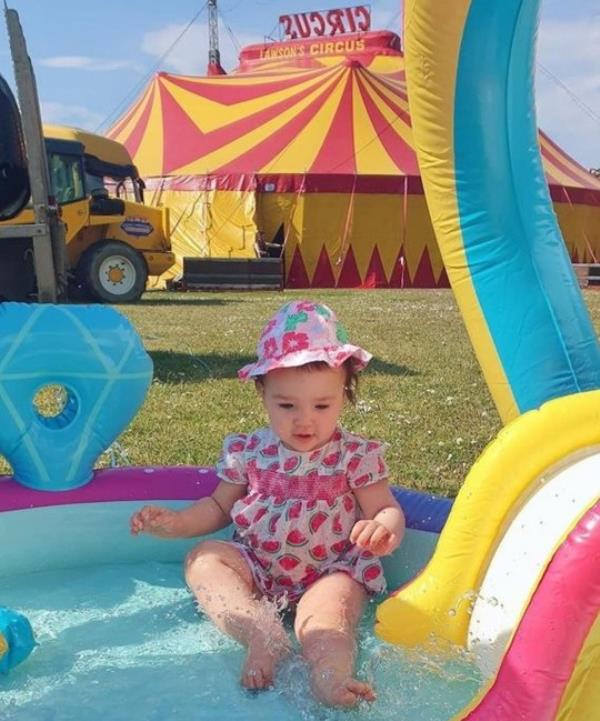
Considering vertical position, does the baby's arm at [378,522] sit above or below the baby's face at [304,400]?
below

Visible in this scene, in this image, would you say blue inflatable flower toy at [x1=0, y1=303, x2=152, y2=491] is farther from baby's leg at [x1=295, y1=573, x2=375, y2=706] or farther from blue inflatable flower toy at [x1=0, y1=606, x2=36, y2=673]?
baby's leg at [x1=295, y1=573, x2=375, y2=706]

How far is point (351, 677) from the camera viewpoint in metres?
1.84

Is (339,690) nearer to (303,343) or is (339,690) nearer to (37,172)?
(303,343)

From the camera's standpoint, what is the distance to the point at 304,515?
7.46 feet

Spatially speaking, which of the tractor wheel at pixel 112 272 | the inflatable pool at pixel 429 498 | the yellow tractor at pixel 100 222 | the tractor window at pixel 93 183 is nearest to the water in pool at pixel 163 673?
the inflatable pool at pixel 429 498

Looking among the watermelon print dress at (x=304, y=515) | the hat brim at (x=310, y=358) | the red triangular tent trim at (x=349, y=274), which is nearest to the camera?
the hat brim at (x=310, y=358)

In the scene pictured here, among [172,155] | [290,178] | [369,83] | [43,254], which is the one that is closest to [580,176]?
[369,83]

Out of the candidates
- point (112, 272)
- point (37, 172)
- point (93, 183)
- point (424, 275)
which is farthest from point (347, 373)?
point (424, 275)

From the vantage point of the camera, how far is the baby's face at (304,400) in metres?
2.18

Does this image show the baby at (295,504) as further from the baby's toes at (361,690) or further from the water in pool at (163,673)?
the baby's toes at (361,690)

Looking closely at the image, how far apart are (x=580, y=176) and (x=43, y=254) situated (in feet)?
50.3

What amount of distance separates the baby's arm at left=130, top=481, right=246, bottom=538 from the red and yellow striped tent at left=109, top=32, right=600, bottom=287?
14.0 meters

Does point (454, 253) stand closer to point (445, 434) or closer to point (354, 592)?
point (354, 592)

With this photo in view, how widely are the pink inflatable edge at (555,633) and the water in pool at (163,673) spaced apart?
347 mm
